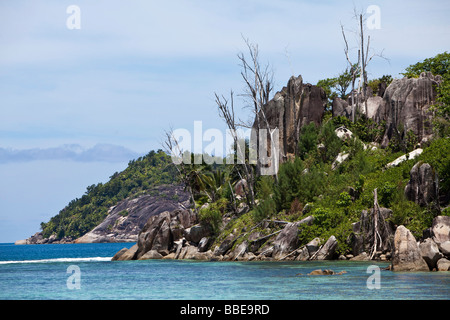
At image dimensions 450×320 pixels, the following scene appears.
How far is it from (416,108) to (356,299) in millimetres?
26926

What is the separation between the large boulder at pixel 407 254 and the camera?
934 inches

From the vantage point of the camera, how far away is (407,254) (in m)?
24.1

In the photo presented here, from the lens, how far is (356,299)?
1777 cm

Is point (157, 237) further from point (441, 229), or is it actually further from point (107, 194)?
point (107, 194)

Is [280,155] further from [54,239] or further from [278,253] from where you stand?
[54,239]

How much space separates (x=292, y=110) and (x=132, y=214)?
9373cm

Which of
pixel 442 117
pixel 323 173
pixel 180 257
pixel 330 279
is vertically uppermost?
pixel 442 117

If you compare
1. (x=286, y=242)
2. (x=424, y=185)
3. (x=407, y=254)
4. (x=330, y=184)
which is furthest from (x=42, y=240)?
(x=407, y=254)

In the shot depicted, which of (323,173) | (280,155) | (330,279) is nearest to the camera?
(330,279)

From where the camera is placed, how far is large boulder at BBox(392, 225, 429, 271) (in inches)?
934

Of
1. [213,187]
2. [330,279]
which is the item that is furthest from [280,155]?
[330,279]

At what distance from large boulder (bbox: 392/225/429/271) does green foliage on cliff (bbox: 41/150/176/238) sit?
387 ft

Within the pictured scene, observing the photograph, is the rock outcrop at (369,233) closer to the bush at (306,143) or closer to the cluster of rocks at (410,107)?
the cluster of rocks at (410,107)

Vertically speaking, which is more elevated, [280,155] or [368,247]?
[280,155]
